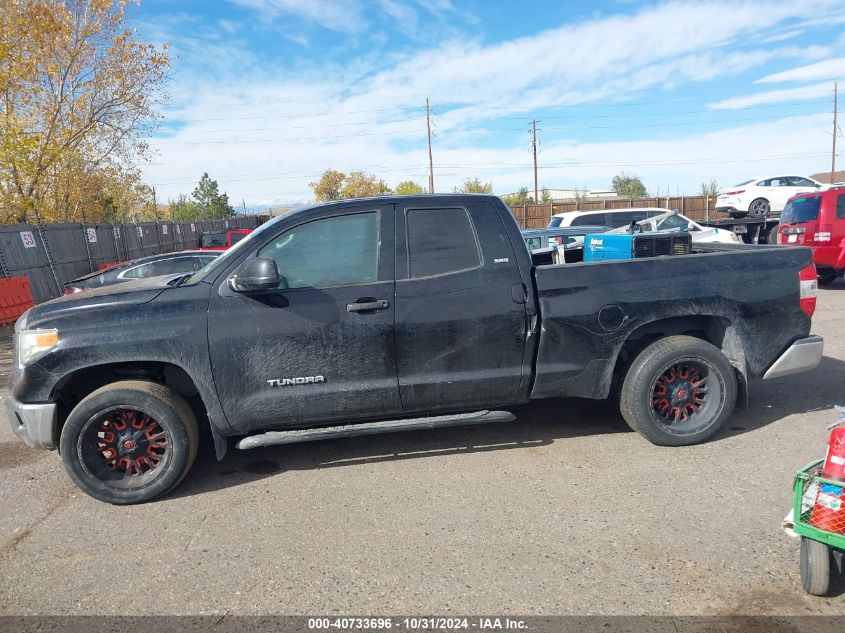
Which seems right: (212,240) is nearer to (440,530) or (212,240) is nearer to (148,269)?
(148,269)

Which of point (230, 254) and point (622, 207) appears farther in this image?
point (622, 207)

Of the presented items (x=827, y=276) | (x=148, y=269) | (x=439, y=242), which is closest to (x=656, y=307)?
(x=439, y=242)

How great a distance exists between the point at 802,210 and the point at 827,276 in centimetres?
168

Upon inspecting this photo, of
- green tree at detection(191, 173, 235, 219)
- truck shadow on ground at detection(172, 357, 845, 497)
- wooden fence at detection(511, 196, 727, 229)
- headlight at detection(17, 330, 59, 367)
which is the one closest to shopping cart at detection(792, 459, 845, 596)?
truck shadow on ground at detection(172, 357, 845, 497)

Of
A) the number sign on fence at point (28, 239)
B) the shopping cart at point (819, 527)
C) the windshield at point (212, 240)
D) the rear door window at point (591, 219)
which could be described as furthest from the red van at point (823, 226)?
the number sign on fence at point (28, 239)

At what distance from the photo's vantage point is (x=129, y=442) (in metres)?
3.71

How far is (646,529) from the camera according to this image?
123 inches

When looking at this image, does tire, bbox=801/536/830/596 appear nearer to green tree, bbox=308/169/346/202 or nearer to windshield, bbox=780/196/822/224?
windshield, bbox=780/196/822/224

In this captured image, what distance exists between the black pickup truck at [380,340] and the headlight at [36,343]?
1 cm

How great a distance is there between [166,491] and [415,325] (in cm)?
202

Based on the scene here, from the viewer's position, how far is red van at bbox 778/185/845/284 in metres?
10.4

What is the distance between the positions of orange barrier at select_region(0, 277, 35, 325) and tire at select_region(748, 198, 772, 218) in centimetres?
2244

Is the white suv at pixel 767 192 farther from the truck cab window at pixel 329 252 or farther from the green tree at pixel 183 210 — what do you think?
the green tree at pixel 183 210

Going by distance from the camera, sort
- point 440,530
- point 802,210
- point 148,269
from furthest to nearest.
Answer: point 802,210 < point 148,269 < point 440,530
